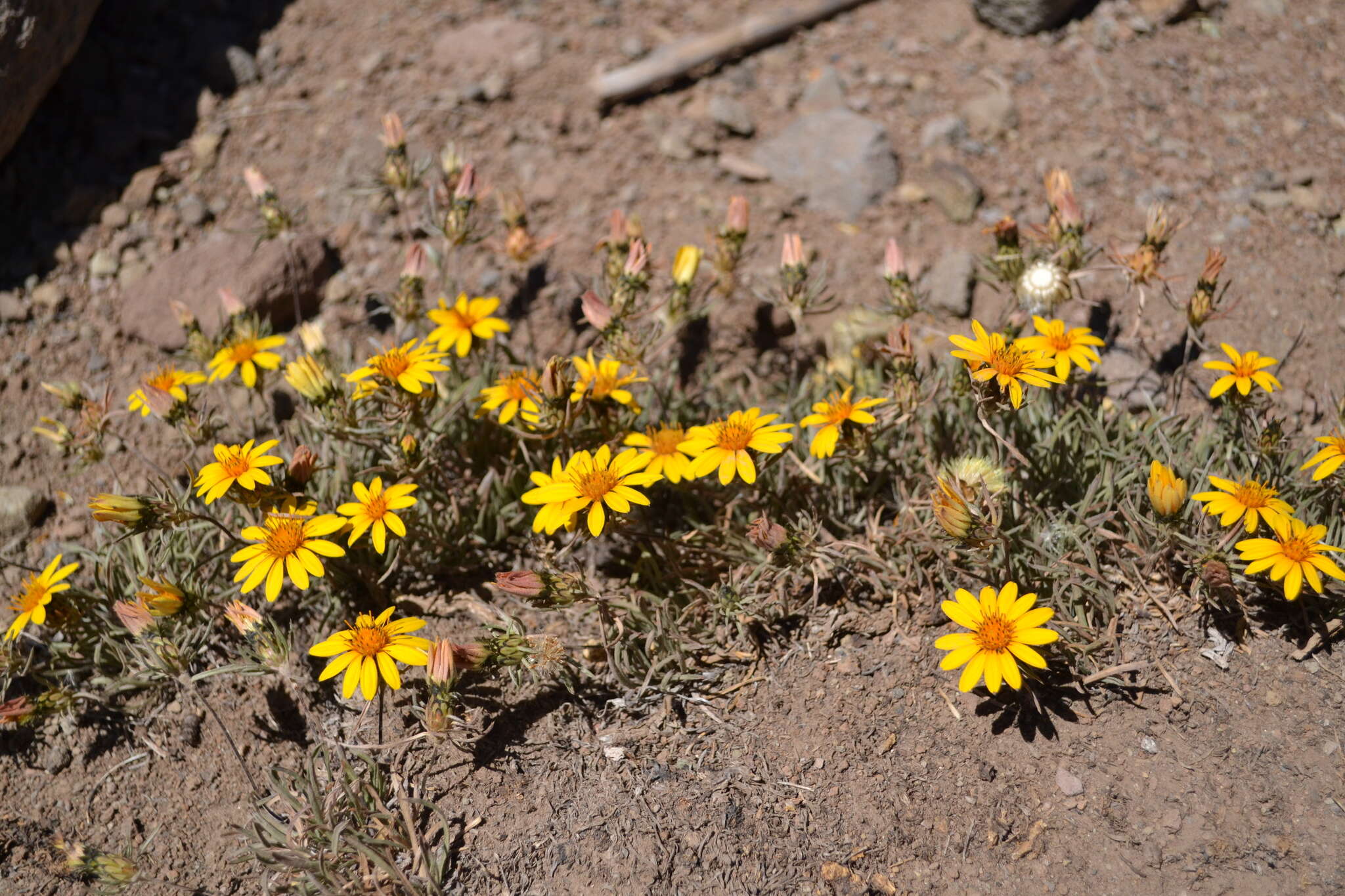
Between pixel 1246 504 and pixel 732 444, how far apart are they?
4.07ft

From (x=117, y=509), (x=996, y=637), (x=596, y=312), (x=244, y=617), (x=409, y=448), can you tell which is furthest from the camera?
(x=596, y=312)

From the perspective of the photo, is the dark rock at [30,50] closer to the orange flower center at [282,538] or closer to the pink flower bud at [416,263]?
the pink flower bud at [416,263]

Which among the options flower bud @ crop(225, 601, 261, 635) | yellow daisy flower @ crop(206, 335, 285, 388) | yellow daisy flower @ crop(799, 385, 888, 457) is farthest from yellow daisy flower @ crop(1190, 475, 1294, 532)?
yellow daisy flower @ crop(206, 335, 285, 388)

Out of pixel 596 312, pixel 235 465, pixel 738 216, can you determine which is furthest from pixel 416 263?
pixel 738 216

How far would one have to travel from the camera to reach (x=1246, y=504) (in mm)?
2246

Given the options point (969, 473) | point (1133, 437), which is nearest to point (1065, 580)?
point (969, 473)

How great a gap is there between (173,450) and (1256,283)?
12.4 ft

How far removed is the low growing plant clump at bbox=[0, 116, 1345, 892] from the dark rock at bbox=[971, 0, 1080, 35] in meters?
1.55

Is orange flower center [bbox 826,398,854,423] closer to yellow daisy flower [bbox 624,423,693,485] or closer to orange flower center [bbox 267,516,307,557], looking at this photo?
yellow daisy flower [bbox 624,423,693,485]

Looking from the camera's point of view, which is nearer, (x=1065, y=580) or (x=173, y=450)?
(x=1065, y=580)

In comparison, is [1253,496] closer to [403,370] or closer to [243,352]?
[403,370]

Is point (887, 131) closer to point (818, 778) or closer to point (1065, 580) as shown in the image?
point (1065, 580)

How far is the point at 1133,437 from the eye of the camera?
274 centimetres

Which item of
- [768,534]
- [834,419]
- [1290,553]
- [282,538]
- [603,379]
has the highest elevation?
[282,538]
